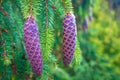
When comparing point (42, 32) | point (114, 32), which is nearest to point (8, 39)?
point (42, 32)

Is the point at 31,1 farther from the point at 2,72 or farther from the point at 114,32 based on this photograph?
the point at 114,32

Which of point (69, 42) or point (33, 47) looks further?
point (69, 42)

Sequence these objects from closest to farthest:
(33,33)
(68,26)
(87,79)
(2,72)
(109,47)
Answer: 1. (33,33)
2. (68,26)
3. (2,72)
4. (87,79)
5. (109,47)

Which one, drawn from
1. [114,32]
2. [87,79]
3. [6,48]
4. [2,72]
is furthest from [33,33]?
[114,32]

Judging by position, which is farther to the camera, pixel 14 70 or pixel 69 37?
pixel 14 70

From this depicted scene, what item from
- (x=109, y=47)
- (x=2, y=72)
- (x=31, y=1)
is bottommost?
(x=109, y=47)

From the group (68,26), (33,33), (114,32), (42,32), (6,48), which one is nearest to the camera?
(33,33)

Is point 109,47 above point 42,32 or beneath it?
beneath

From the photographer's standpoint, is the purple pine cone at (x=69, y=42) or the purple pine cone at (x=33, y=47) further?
the purple pine cone at (x=69, y=42)

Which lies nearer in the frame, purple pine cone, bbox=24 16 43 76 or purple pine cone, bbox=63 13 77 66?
purple pine cone, bbox=24 16 43 76
